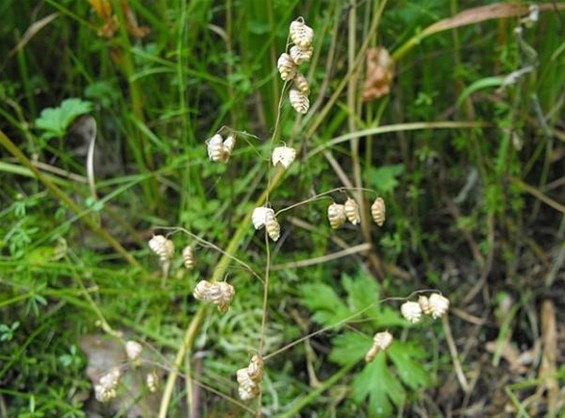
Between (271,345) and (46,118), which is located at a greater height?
(46,118)

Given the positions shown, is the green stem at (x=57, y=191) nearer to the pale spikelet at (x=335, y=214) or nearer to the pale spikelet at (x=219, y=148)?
the pale spikelet at (x=219, y=148)

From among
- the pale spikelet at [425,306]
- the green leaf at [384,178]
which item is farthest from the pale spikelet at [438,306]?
the green leaf at [384,178]

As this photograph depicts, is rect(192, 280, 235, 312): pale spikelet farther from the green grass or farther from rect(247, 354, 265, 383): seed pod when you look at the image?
the green grass

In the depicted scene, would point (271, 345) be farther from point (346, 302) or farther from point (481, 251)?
point (481, 251)

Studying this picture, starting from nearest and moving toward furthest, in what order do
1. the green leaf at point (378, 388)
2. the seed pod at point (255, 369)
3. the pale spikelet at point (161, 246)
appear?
the seed pod at point (255, 369) < the pale spikelet at point (161, 246) < the green leaf at point (378, 388)

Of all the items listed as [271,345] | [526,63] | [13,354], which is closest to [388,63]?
[526,63]

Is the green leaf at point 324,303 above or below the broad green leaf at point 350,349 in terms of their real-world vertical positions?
above

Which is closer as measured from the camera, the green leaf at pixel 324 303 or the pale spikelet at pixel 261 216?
the pale spikelet at pixel 261 216
